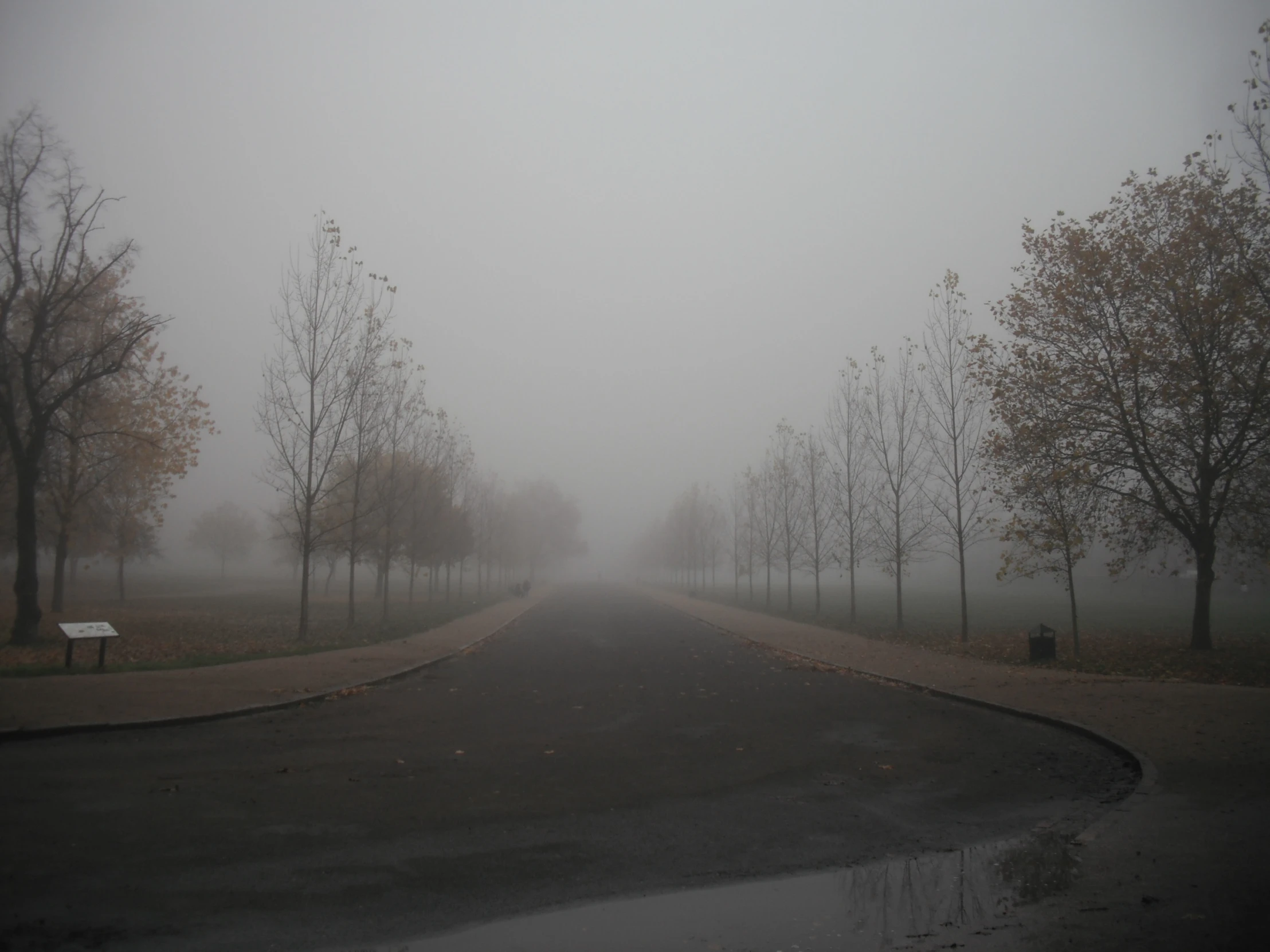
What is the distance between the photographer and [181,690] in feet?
36.8

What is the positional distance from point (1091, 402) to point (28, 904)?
69.4ft

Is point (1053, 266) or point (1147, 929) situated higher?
point (1053, 266)

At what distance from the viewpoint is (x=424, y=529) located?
34656 mm

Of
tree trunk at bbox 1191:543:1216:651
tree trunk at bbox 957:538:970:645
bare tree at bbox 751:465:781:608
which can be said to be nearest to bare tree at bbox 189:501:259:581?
bare tree at bbox 751:465:781:608

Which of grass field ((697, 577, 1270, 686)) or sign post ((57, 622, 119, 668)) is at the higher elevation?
sign post ((57, 622, 119, 668))

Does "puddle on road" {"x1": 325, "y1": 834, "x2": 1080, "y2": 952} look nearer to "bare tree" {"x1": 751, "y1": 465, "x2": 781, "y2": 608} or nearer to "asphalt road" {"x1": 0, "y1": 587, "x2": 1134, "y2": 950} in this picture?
"asphalt road" {"x1": 0, "y1": 587, "x2": 1134, "y2": 950}

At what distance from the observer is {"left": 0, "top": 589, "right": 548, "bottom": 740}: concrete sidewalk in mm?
9086

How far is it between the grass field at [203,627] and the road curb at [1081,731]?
1296 cm

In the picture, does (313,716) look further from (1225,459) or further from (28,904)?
(1225,459)

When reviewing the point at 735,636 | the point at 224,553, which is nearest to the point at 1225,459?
the point at 735,636

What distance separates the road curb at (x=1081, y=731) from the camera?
20.7ft

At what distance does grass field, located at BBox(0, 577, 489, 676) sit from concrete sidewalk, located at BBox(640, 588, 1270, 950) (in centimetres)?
1444

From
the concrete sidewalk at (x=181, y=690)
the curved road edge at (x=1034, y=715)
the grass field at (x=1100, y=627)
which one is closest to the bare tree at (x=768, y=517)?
the grass field at (x=1100, y=627)

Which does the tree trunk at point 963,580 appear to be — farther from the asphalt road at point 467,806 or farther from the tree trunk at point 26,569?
the tree trunk at point 26,569
